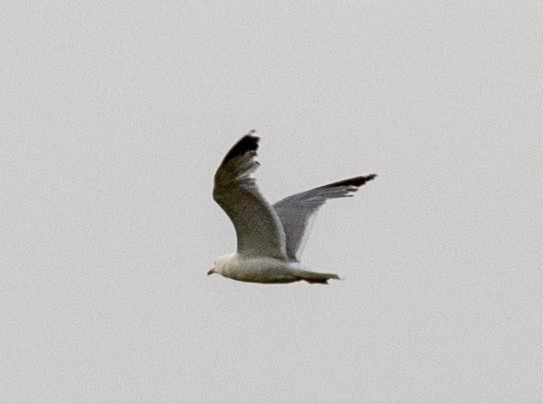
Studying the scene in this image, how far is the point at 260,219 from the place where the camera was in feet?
60.3

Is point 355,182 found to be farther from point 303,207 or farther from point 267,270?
point 267,270

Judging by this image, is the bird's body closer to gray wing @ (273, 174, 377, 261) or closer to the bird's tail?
the bird's tail

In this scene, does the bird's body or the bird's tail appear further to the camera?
the bird's body

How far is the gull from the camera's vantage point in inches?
688

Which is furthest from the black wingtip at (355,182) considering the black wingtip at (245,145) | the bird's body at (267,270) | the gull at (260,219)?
the black wingtip at (245,145)

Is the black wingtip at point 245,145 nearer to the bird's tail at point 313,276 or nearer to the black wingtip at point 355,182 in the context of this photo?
the bird's tail at point 313,276

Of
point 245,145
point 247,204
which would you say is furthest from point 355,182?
point 245,145

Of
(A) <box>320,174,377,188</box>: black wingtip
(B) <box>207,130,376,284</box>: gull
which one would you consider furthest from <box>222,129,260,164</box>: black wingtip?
(A) <box>320,174,377,188</box>: black wingtip

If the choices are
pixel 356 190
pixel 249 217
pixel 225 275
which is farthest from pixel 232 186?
pixel 356 190

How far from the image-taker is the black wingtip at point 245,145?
17.0 metres

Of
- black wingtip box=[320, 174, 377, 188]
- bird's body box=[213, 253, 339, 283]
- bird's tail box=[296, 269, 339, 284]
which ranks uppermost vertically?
black wingtip box=[320, 174, 377, 188]

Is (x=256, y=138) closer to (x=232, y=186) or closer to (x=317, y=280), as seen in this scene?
(x=232, y=186)

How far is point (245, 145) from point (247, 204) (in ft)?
3.66

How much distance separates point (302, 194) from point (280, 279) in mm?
2085
